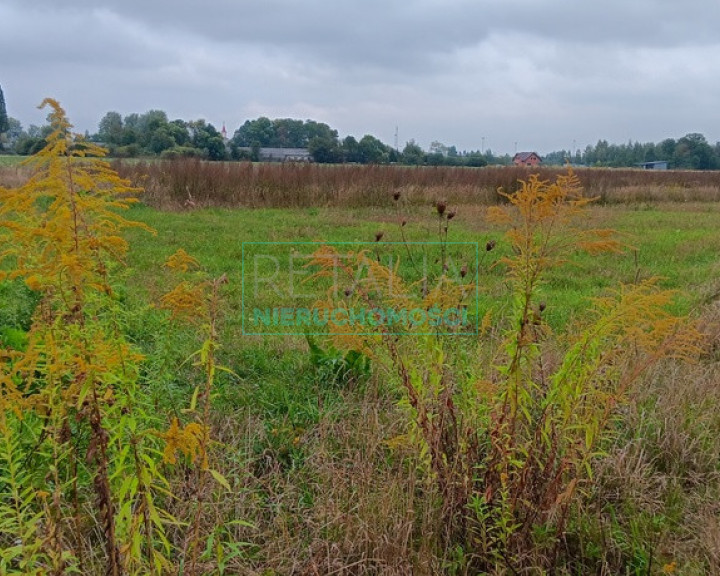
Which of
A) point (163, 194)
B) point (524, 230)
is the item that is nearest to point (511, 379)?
point (524, 230)

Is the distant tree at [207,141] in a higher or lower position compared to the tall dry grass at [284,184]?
higher

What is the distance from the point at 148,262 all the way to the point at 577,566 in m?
5.95

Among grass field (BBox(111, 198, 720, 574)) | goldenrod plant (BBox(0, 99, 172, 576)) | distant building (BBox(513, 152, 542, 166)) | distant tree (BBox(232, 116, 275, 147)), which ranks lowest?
grass field (BBox(111, 198, 720, 574))

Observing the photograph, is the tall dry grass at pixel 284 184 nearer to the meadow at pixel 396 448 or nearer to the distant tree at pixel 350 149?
the distant tree at pixel 350 149

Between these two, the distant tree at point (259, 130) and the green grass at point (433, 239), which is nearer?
the green grass at point (433, 239)

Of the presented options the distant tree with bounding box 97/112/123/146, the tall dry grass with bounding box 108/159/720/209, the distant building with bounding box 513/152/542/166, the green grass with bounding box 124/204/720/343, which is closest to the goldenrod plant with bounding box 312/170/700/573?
the green grass with bounding box 124/204/720/343

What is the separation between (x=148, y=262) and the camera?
277 inches

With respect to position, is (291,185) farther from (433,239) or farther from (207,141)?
(207,141)

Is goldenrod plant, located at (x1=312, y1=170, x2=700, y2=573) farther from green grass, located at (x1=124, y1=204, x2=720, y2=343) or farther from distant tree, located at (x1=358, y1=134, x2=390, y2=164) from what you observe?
distant tree, located at (x1=358, y1=134, x2=390, y2=164)

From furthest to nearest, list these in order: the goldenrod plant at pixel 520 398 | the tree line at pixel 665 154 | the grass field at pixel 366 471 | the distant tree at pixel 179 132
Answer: the tree line at pixel 665 154
the distant tree at pixel 179 132
the grass field at pixel 366 471
the goldenrod plant at pixel 520 398

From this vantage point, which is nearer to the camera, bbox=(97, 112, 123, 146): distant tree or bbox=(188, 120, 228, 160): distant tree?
bbox=(97, 112, 123, 146): distant tree

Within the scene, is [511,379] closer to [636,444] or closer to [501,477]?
[501,477]

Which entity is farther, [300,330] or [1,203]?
[300,330]

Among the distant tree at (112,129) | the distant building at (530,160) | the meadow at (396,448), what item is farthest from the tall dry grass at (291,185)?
the meadow at (396,448)
